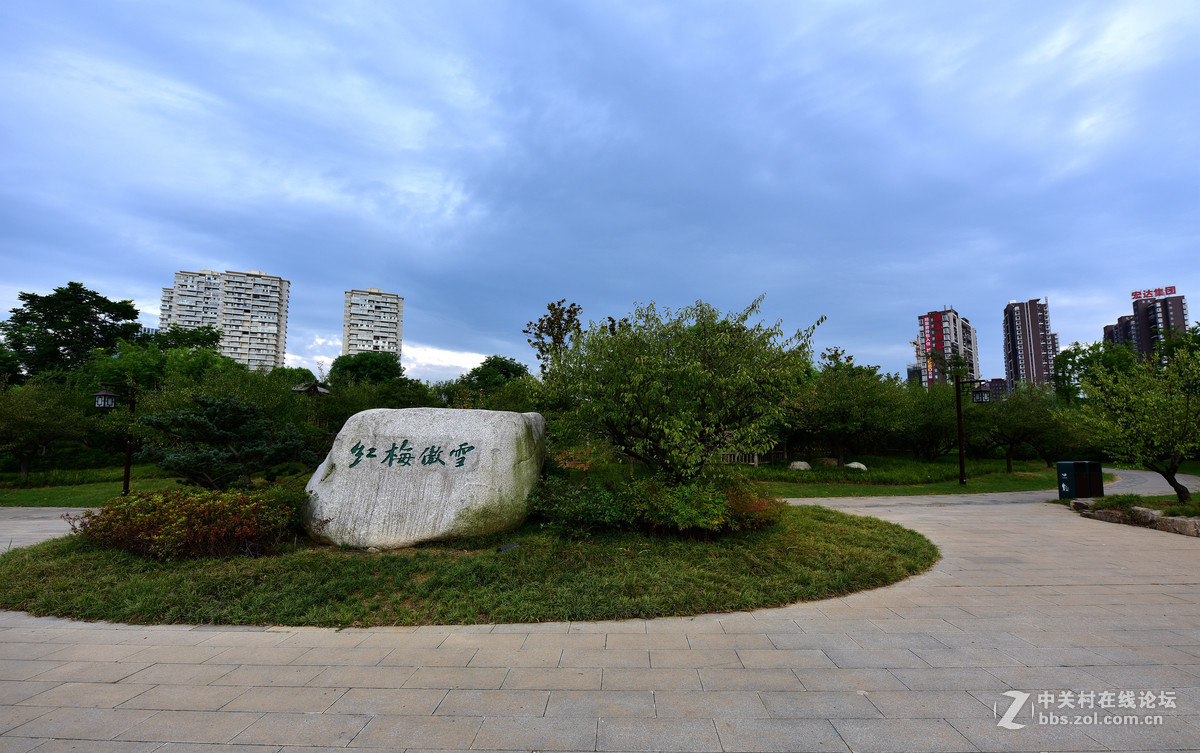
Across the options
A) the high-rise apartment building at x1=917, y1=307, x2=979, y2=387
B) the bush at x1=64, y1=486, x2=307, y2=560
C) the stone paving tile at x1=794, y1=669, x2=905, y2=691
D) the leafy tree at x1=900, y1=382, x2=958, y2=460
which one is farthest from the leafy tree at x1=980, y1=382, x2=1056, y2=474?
the high-rise apartment building at x1=917, y1=307, x2=979, y2=387

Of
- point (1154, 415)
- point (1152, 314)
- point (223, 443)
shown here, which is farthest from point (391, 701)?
point (1152, 314)

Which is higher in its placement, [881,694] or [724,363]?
[724,363]

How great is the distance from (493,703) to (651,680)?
1.16 meters

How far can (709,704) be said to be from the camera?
3611 mm

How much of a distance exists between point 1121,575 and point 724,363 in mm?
5920

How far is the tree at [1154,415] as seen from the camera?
1150 cm

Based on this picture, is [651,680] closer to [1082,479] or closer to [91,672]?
[91,672]

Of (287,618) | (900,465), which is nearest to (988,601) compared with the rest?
(287,618)

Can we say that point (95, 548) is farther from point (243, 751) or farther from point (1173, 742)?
point (1173, 742)

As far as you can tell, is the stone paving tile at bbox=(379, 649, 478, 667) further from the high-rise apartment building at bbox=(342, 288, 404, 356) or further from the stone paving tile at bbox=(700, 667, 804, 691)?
the high-rise apartment building at bbox=(342, 288, 404, 356)

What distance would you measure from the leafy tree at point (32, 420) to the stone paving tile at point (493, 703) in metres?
24.9

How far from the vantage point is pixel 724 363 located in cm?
859

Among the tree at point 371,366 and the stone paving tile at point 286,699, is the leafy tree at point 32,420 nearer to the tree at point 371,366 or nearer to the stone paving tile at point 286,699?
the tree at point 371,366

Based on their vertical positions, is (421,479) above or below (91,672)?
above
